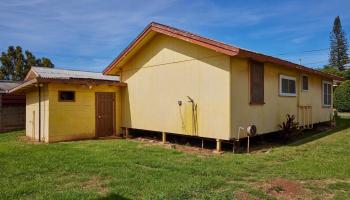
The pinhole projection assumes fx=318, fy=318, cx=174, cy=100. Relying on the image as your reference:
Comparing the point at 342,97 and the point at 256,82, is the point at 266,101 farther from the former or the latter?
the point at 342,97

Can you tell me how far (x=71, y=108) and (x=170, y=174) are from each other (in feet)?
22.6

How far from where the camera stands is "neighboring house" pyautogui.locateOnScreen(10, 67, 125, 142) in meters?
11.3

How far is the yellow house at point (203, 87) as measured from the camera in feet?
29.9

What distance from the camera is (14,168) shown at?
22.5 feet

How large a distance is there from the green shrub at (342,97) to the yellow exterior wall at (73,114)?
23264mm

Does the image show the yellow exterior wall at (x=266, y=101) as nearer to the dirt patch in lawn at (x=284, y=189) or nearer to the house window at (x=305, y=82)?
the house window at (x=305, y=82)

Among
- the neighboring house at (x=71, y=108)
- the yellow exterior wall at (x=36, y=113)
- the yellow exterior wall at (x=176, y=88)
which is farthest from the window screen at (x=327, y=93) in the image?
the yellow exterior wall at (x=36, y=113)

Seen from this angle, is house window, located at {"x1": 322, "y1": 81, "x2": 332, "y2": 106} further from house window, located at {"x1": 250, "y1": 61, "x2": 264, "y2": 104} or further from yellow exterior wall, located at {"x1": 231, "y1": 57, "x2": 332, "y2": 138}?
house window, located at {"x1": 250, "y1": 61, "x2": 264, "y2": 104}

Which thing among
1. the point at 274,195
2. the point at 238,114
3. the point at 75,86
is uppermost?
the point at 75,86

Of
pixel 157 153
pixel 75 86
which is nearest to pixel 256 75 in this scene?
pixel 157 153

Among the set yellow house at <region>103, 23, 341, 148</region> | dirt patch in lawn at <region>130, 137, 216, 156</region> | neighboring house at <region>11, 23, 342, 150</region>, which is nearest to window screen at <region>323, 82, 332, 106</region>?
neighboring house at <region>11, 23, 342, 150</region>

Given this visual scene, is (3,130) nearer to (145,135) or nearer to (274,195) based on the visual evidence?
(145,135)

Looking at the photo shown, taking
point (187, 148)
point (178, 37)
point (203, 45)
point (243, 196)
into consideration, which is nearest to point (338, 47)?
point (178, 37)

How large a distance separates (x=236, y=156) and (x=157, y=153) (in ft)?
6.96
